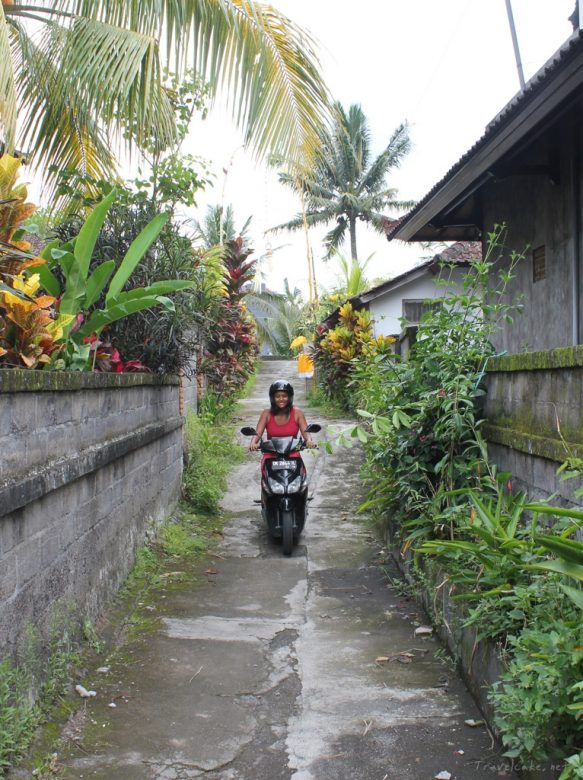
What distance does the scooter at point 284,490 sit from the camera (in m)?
6.97

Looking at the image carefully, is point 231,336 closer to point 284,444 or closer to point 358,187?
point 284,444

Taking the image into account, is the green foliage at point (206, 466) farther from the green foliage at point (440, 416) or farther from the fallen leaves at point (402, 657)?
the fallen leaves at point (402, 657)

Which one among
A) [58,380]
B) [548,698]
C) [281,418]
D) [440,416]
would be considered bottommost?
[548,698]

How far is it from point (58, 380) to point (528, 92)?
3.52m

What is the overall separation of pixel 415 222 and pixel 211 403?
602cm

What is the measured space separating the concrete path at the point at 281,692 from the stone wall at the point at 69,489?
1.82 ft

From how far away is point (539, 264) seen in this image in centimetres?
761

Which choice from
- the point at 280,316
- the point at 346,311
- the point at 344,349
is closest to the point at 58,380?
the point at 344,349

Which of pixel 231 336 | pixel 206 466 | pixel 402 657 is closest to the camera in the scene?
pixel 402 657

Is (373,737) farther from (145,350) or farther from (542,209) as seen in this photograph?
(542,209)

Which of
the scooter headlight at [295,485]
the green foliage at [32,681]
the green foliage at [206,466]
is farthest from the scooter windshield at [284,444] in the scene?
the green foliage at [32,681]

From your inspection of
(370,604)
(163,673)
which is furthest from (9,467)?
(370,604)

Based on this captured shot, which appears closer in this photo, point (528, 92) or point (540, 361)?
point (540, 361)

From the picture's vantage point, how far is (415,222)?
820 centimetres
